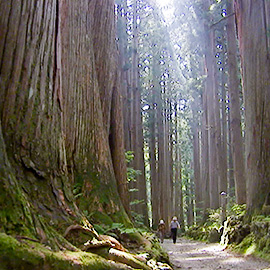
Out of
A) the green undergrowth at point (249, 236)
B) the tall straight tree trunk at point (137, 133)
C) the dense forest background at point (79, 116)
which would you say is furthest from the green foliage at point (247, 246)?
the tall straight tree trunk at point (137, 133)

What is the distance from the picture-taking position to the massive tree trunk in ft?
31.0

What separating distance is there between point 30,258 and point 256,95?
8.71 meters

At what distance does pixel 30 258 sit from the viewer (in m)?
2.23

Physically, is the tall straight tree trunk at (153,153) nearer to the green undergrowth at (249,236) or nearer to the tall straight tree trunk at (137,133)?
the tall straight tree trunk at (137,133)

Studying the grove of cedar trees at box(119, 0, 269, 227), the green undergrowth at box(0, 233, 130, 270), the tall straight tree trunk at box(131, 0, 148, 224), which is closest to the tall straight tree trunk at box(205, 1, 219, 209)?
the grove of cedar trees at box(119, 0, 269, 227)

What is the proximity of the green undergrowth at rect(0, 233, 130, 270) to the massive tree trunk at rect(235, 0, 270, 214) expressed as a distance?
7.57 meters

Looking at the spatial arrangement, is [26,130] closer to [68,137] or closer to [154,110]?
[68,137]

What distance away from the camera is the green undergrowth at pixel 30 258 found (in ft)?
7.02

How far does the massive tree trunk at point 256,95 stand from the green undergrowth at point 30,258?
7.57 meters

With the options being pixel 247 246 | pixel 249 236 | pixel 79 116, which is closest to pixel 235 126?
pixel 249 236

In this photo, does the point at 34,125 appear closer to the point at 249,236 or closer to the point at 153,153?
the point at 249,236

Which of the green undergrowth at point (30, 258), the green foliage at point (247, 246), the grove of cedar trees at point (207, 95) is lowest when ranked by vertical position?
the green foliage at point (247, 246)

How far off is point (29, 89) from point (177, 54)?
29.8m

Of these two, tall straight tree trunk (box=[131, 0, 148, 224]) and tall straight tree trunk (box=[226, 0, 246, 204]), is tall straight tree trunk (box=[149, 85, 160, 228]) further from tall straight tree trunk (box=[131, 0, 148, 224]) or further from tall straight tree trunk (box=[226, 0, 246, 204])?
tall straight tree trunk (box=[226, 0, 246, 204])
